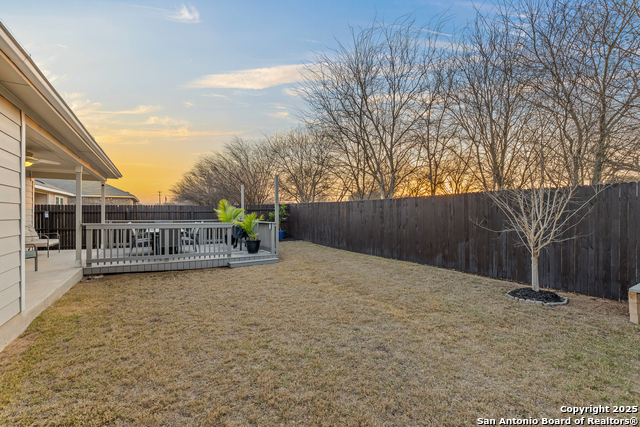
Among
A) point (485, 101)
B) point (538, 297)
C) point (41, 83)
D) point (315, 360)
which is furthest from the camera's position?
point (485, 101)

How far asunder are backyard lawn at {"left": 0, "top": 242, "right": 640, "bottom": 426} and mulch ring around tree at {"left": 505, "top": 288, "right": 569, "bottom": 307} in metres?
0.15

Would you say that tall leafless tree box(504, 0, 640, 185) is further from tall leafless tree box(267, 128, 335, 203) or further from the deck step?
tall leafless tree box(267, 128, 335, 203)

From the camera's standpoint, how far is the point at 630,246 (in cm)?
362

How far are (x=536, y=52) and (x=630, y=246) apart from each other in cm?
418

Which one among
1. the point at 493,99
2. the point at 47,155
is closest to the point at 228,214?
the point at 47,155

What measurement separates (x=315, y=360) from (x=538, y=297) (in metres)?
3.30

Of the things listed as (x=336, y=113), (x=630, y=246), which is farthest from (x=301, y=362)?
(x=336, y=113)

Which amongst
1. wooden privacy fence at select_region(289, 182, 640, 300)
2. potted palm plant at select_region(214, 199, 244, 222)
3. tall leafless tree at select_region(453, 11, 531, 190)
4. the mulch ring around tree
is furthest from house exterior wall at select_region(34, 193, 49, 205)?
the mulch ring around tree

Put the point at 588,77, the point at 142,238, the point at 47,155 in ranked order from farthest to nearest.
Result: the point at 142,238, the point at 47,155, the point at 588,77

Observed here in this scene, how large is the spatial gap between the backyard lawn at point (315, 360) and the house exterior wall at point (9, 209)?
46cm

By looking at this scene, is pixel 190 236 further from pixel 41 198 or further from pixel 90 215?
pixel 41 198

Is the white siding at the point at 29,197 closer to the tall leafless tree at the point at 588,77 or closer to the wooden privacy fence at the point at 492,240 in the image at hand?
the wooden privacy fence at the point at 492,240

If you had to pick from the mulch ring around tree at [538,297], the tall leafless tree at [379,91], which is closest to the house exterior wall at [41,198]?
the tall leafless tree at [379,91]

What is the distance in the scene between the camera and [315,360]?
2346 mm
